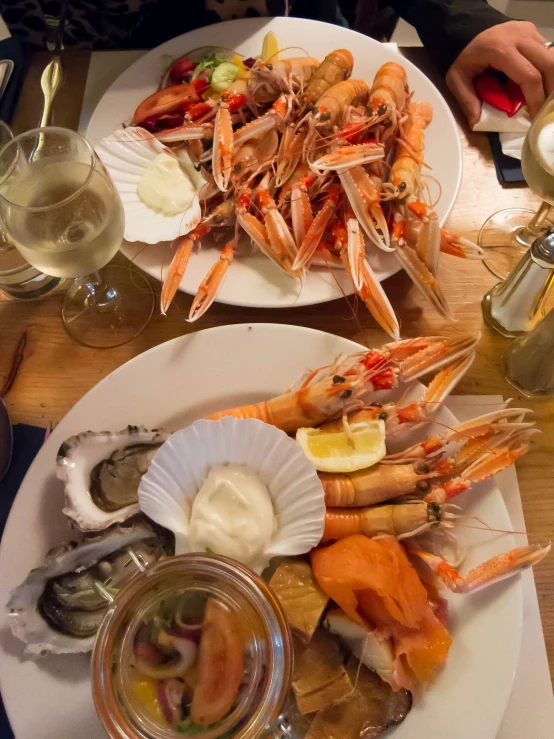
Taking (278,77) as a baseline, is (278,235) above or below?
below

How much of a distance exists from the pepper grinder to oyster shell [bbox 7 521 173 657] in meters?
0.57

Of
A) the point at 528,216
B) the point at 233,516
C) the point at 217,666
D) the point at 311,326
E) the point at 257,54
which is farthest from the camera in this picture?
the point at 257,54

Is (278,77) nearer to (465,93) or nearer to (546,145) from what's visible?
(465,93)

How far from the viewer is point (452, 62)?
41.4 inches

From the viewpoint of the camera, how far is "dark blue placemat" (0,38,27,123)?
3.31ft

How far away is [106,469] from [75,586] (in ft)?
0.45

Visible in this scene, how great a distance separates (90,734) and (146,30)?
1.32 metres

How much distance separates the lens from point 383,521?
0.68m

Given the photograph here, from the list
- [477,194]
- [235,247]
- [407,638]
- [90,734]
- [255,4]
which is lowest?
[90,734]

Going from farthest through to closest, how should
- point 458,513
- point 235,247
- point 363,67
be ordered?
point 363,67
point 235,247
point 458,513

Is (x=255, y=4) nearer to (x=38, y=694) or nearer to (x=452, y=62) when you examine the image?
(x=452, y=62)

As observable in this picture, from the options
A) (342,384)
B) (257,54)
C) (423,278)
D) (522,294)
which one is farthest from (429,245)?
(257,54)

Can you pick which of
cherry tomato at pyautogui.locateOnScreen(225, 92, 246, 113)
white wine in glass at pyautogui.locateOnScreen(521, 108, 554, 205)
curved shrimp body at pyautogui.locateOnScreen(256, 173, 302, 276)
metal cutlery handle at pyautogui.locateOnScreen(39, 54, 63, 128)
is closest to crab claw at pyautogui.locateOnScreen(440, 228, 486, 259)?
white wine in glass at pyautogui.locateOnScreen(521, 108, 554, 205)

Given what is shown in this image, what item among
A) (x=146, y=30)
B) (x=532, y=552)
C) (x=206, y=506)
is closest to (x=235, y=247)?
(x=206, y=506)
